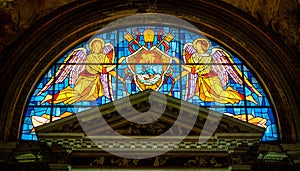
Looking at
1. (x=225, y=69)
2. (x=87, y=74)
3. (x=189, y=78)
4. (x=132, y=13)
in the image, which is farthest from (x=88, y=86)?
(x=225, y=69)

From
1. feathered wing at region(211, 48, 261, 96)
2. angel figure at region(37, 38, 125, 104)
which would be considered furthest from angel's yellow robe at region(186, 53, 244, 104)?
angel figure at region(37, 38, 125, 104)

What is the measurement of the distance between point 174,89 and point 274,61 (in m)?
2.33

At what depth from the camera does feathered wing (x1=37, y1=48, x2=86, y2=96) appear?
1675 centimetres

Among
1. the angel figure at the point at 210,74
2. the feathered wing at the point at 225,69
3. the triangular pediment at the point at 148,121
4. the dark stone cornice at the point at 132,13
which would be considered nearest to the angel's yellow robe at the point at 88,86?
the dark stone cornice at the point at 132,13

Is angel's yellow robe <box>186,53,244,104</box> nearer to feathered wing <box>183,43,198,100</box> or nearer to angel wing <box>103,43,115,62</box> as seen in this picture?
feathered wing <box>183,43,198,100</box>

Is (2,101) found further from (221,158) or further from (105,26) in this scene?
(221,158)

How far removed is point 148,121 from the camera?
563 inches

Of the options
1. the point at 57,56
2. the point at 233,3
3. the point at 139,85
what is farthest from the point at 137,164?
the point at 233,3

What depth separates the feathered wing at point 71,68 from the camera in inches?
659

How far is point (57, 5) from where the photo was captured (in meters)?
17.1

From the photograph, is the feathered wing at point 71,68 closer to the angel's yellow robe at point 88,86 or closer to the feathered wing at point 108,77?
the angel's yellow robe at point 88,86

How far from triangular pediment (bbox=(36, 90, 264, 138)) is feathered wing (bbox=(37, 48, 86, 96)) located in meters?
2.63

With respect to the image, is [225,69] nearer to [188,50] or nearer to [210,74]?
[210,74]

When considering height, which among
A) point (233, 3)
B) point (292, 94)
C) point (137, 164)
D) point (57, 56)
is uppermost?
point (233, 3)
